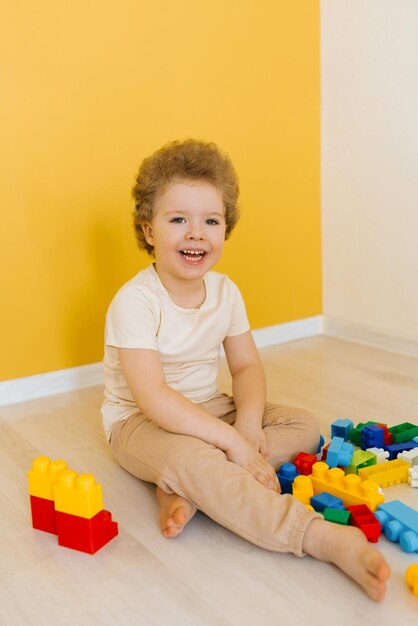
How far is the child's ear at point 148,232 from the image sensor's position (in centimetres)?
120

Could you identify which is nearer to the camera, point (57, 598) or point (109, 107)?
point (57, 598)

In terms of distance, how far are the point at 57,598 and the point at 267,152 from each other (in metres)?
1.38

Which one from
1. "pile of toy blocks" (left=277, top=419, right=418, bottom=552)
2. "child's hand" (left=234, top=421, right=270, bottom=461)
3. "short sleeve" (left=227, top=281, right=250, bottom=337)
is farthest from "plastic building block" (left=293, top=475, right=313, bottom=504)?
"short sleeve" (left=227, top=281, right=250, bottom=337)

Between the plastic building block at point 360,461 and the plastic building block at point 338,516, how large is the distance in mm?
173

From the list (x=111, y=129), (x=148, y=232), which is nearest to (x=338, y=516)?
(x=148, y=232)

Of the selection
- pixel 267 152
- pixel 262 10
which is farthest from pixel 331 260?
pixel 262 10

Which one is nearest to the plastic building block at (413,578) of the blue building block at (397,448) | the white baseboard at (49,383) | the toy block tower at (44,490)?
the blue building block at (397,448)

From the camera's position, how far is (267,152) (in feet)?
6.22

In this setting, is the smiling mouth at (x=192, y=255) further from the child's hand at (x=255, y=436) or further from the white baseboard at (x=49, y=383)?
the white baseboard at (x=49, y=383)

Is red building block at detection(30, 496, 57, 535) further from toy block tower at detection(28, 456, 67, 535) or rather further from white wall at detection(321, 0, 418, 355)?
white wall at detection(321, 0, 418, 355)

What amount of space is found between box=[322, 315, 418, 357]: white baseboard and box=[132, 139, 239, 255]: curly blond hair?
0.86 meters

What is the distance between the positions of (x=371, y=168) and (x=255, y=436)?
1.03m

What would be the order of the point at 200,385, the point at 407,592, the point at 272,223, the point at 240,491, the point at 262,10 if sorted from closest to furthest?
the point at 407,592, the point at 240,491, the point at 200,385, the point at 262,10, the point at 272,223

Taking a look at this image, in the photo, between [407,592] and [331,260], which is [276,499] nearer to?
[407,592]
